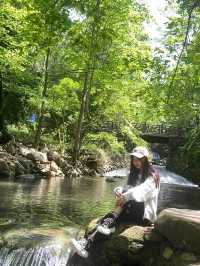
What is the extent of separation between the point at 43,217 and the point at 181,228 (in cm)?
481

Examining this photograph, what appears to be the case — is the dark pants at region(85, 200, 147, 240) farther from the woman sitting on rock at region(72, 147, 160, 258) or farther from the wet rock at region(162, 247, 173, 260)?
the wet rock at region(162, 247, 173, 260)

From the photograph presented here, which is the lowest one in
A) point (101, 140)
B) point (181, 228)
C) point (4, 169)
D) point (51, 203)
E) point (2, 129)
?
point (51, 203)

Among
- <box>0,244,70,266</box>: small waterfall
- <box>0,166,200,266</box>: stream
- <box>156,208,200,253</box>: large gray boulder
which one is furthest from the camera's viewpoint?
<box>0,166,200,266</box>: stream

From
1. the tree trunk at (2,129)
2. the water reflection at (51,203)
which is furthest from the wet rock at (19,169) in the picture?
the tree trunk at (2,129)

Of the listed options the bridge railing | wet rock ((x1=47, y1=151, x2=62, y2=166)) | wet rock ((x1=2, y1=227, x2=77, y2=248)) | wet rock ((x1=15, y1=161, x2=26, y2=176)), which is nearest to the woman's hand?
wet rock ((x1=2, y1=227, x2=77, y2=248))

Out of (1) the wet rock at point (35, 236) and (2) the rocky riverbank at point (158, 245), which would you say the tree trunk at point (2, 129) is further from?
(2) the rocky riverbank at point (158, 245)

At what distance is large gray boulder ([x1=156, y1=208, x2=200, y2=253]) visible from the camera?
5.66m

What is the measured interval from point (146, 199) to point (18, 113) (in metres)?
21.2

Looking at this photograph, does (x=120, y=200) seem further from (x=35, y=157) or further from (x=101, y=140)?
(x=101, y=140)

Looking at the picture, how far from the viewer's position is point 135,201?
6625 millimetres

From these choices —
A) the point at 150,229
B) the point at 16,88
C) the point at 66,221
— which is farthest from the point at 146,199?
the point at 16,88

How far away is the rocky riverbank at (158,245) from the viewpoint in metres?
5.70

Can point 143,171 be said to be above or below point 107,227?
above

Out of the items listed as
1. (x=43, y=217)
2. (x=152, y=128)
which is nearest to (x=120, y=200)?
(x=43, y=217)
